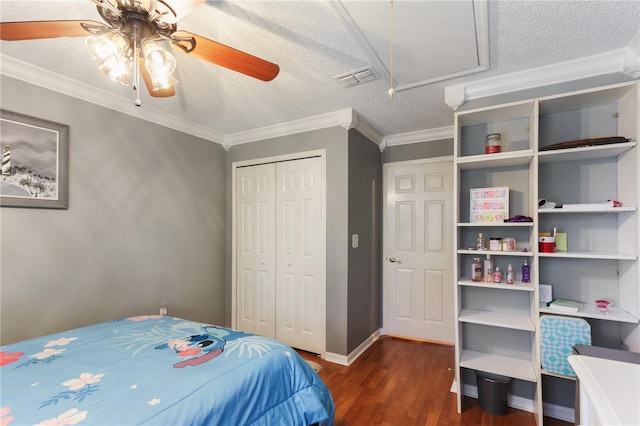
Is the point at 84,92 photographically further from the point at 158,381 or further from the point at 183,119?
the point at 158,381

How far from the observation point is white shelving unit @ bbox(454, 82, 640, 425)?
1833 mm

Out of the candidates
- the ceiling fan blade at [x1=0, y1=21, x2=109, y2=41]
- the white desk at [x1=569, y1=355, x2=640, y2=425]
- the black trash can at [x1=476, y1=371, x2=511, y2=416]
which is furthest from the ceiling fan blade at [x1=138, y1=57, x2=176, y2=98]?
the black trash can at [x1=476, y1=371, x2=511, y2=416]

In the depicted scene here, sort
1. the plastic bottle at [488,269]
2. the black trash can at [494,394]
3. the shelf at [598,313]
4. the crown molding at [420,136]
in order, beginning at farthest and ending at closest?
the crown molding at [420,136]
the plastic bottle at [488,269]
the black trash can at [494,394]
the shelf at [598,313]

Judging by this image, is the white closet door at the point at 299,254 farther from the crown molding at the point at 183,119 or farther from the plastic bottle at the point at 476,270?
the plastic bottle at the point at 476,270

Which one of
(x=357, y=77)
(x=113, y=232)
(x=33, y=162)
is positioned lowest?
(x=113, y=232)

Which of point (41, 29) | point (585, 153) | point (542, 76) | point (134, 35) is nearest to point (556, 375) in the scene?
point (585, 153)

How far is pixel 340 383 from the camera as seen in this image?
2516 millimetres

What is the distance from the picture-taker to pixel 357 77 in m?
2.18

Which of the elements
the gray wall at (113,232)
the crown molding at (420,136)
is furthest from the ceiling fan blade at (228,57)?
the crown molding at (420,136)

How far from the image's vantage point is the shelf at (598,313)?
5.67 feet

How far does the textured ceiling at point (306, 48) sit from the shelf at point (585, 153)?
614 mm

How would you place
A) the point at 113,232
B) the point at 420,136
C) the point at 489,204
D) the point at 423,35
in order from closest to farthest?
1. the point at 423,35
2. the point at 489,204
3. the point at 113,232
4. the point at 420,136

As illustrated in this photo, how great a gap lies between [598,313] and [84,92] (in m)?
3.99

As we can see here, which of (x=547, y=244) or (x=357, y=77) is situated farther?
(x=357, y=77)
